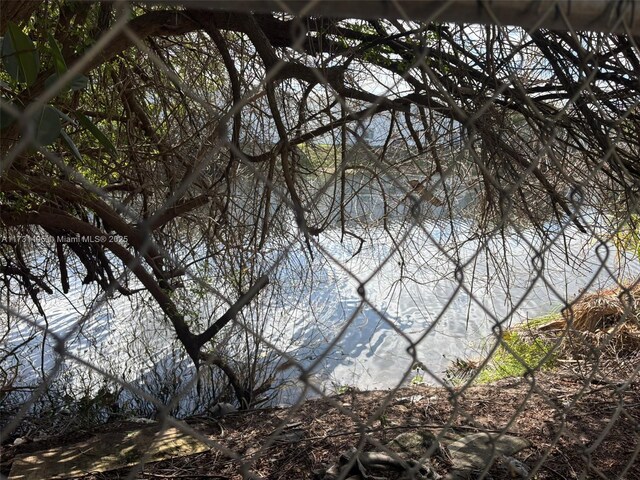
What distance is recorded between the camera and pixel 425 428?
102 inches

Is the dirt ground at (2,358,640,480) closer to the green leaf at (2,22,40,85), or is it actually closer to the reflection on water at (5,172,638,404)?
the reflection on water at (5,172,638,404)

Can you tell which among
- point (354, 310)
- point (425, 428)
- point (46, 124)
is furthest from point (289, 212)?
point (46, 124)

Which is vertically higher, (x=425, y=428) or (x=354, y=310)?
(x=354, y=310)

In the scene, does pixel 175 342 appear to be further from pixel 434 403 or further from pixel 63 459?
pixel 434 403

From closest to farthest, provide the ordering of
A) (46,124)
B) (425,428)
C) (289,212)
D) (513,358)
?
(46,124) < (425,428) < (289,212) < (513,358)

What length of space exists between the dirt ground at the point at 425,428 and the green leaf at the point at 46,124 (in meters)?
1.19

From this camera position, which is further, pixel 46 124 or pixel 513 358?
pixel 513 358

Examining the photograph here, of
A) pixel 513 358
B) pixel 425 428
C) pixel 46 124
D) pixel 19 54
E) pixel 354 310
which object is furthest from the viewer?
pixel 513 358

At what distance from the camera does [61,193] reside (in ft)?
9.34

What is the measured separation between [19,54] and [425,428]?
2008mm

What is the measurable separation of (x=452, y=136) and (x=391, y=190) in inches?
35.8

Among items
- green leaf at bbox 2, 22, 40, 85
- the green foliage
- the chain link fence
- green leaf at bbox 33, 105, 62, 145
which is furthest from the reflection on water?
green leaf at bbox 33, 105, 62, 145

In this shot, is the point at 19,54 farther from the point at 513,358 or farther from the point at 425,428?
the point at 513,358

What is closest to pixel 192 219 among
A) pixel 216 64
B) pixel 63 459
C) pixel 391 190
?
pixel 216 64
